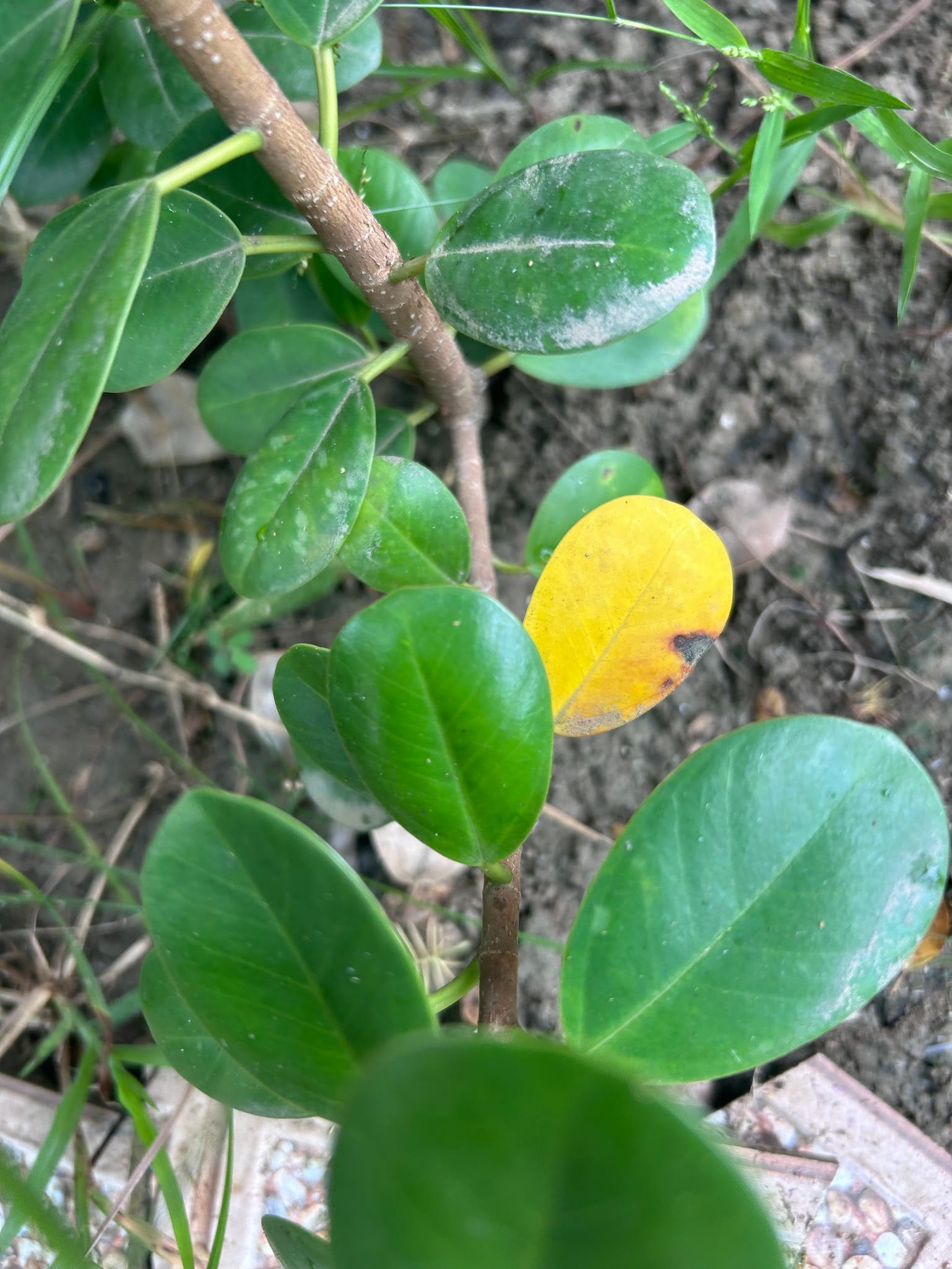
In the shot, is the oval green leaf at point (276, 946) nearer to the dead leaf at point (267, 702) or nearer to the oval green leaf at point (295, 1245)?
the oval green leaf at point (295, 1245)

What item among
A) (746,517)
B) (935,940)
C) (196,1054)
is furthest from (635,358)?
(196,1054)

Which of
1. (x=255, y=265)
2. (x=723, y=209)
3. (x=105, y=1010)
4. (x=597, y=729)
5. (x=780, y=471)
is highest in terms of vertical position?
(x=255, y=265)

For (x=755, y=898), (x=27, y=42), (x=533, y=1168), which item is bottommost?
(x=755, y=898)

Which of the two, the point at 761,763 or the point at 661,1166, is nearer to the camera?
the point at 661,1166

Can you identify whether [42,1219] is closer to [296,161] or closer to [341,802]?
[341,802]

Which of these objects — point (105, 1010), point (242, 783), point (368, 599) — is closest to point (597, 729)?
point (368, 599)

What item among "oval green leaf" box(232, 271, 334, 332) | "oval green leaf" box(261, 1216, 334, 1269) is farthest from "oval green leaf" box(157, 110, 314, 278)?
"oval green leaf" box(261, 1216, 334, 1269)

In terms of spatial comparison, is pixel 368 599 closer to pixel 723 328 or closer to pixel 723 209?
pixel 723 328
